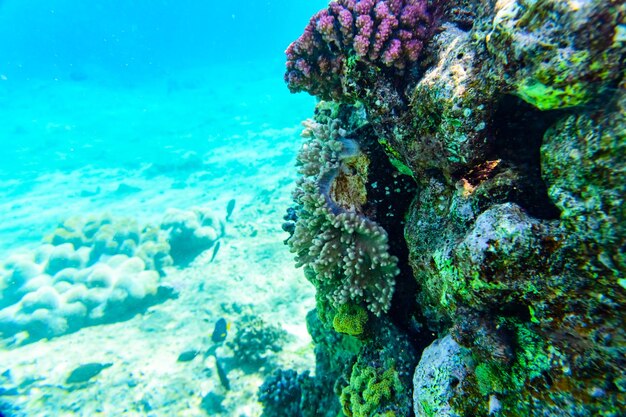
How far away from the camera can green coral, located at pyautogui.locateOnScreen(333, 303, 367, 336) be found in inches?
138

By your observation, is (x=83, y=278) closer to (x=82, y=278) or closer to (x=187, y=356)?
(x=82, y=278)

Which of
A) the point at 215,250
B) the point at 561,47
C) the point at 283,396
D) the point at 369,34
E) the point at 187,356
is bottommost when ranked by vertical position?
the point at 283,396

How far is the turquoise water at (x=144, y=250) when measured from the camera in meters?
7.55

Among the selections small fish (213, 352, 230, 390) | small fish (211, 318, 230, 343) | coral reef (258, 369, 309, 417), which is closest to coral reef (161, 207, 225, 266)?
small fish (211, 318, 230, 343)

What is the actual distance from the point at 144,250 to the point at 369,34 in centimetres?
1170

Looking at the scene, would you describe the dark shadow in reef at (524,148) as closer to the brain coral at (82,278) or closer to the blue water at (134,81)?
the brain coral at (82,278)

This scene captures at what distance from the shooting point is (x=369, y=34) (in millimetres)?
2809

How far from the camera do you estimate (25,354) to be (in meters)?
8.90

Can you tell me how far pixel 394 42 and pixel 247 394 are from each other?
712 centimetres

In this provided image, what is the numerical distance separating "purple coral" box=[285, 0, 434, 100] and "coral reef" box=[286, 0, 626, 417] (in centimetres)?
2

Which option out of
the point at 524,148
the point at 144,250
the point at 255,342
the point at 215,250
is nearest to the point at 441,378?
the point at 524,148

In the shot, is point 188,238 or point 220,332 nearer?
point 220,332

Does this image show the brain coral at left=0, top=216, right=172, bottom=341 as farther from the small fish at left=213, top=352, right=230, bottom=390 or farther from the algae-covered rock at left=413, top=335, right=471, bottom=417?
the algae-covered rock at left=413, top=335, right=471, bottom=417

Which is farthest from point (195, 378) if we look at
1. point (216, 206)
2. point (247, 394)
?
point (216, 206)
